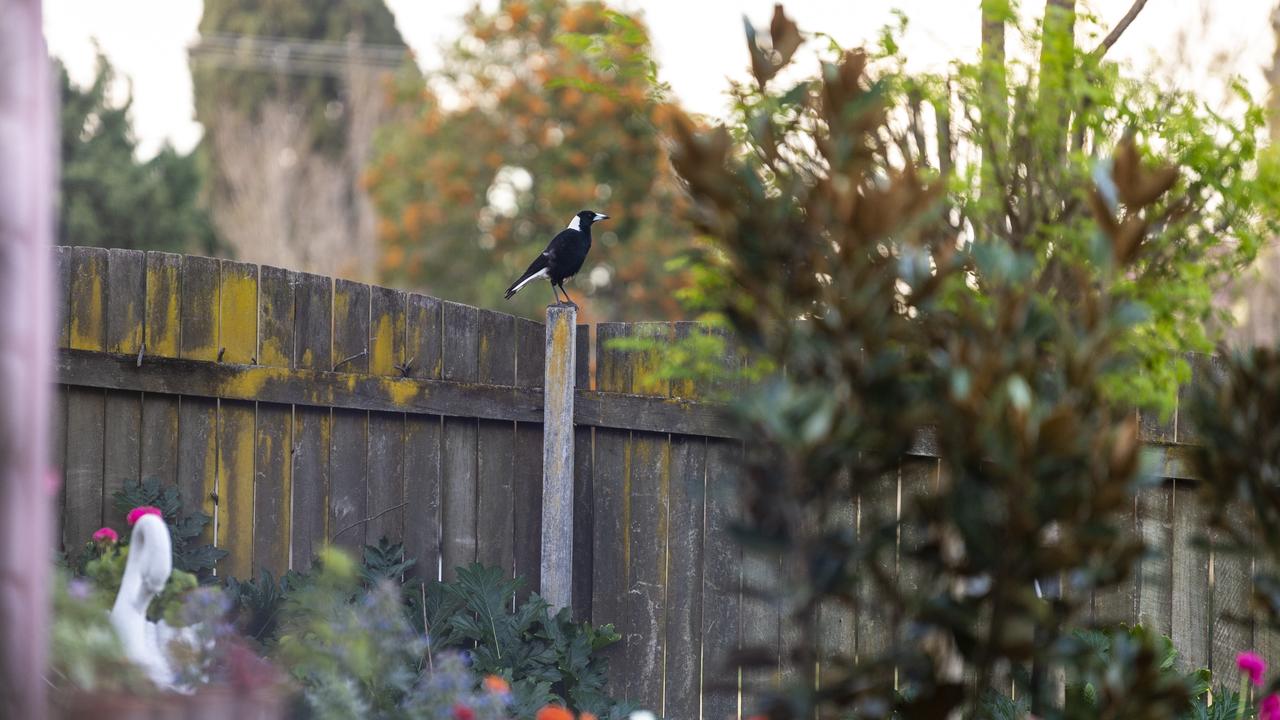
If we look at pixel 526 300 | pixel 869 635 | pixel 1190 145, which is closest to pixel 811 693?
pixel 1190 145

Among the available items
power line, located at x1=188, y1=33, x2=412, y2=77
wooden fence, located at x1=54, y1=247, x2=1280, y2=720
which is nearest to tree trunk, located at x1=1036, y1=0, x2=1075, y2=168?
wooden fence, located at x1=54, y1=247, x2=1280, y2=720

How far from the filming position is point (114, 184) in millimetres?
13031

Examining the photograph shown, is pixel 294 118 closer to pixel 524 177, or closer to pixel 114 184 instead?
pixel 524 177

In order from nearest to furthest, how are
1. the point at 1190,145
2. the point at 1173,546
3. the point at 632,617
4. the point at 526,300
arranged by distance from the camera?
the point at 1190,145 < the point at 1173,546 < the point at 632,617 < the point at 526,300

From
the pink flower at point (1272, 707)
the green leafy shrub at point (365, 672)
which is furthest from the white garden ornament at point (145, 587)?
the pink flower at point (1272, 707)

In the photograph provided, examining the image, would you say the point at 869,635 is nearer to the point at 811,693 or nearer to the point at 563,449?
the point at 563,449

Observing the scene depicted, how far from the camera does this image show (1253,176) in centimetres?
330

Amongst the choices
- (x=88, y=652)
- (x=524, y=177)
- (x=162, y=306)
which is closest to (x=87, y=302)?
(x=162, y=306)

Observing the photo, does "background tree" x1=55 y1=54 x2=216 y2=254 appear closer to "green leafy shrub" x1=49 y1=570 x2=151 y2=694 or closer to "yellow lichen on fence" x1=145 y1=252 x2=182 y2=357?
"yellow lichen on fence" x1=145 y1=252 x2=182 y2=357

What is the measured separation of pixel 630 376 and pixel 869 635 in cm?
121

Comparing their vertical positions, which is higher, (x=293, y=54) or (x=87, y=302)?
(x=293, y=54)

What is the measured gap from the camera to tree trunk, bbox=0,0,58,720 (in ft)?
5.98

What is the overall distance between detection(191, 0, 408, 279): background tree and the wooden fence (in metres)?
17.0

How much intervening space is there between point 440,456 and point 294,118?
20291 mm
